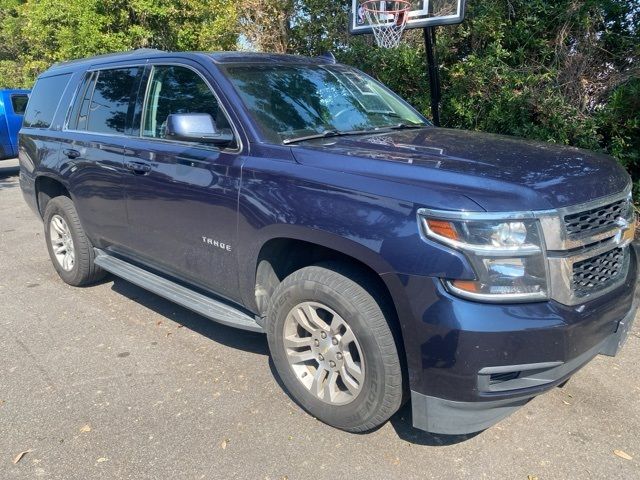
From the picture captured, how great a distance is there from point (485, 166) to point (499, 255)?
1.86ft

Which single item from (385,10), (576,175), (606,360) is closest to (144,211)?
(576,175)

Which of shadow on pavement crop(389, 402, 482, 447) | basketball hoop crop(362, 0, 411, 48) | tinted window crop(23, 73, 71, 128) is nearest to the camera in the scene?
shadow on pavement crop(389, 402, 482, 447)

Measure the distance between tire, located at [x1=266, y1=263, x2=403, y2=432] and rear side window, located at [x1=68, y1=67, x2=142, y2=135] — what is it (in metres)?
2.16

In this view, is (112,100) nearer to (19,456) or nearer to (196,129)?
(196,129)

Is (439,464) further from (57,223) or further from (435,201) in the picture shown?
(57,223)

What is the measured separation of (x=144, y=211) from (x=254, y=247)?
1.22 meters

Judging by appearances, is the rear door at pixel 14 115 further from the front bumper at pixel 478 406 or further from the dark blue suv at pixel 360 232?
the front bumper at pixel 478 406

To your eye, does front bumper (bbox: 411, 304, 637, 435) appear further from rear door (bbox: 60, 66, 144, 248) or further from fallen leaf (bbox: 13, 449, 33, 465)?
rear door (bbox: 60, 66, 144, 248)

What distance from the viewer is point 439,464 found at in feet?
9.09

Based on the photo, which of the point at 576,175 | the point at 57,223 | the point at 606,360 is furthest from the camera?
the point at 57,223

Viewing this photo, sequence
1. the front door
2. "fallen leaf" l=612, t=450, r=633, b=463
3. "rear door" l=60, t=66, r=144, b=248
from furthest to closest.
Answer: "rear door" l=60, t=66, r=144, b=248, the front door, "fallen leaf" l=612, t=450, r=633, b=463

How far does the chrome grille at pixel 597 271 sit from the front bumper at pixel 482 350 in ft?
0.26

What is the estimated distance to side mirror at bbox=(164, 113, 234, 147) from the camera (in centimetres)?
320

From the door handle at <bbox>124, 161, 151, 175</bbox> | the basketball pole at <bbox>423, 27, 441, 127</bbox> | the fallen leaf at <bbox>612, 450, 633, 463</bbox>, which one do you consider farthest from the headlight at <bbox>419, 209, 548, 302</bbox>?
the basketball pole at <bbox>423, 27, 441, 127</bbox>
